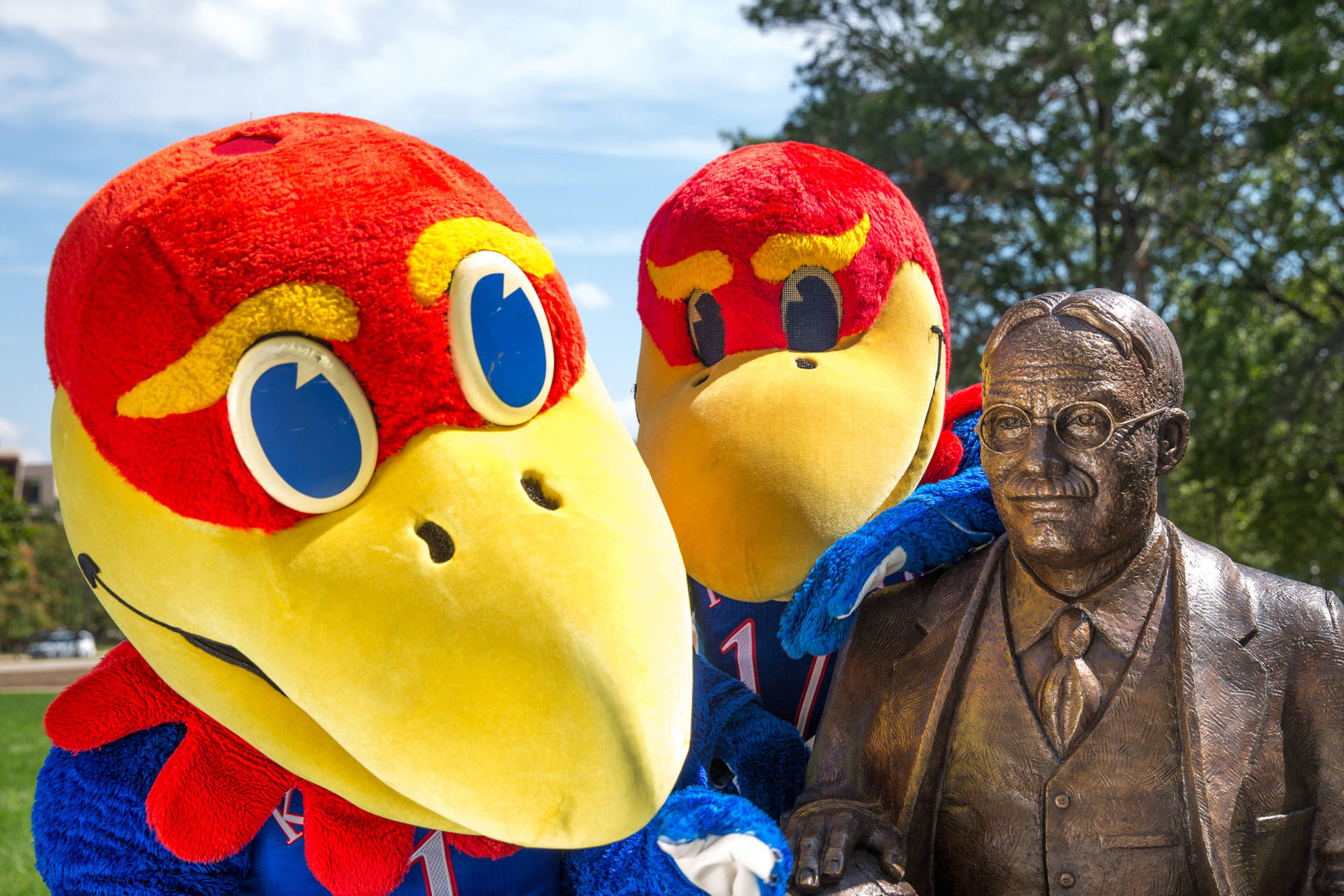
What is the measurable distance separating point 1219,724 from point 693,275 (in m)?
1.28

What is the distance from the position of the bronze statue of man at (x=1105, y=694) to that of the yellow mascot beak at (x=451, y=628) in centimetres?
62

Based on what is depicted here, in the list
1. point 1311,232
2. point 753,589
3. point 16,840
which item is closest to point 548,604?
point 753,589

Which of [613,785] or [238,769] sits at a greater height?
[613,785]

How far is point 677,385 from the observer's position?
250 cm

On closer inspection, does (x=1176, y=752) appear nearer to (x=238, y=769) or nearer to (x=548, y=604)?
(x=548, y=604)

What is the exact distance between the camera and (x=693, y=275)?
2.48m

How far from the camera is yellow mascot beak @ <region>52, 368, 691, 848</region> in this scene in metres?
1.44

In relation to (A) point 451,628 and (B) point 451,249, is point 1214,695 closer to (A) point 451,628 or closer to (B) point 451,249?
(A) point 451,628

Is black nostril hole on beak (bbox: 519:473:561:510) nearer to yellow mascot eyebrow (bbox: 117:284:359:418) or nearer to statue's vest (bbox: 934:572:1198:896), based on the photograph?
yellow mascot eyebrow (bbox: 117:284:359:418)

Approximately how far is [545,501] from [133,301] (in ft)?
1.91

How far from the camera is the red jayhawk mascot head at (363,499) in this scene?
1442mm

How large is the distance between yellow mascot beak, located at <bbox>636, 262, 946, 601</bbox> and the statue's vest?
0.40 m

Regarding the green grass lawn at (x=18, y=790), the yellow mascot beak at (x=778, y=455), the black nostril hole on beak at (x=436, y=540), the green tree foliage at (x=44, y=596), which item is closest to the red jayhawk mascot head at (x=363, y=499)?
the black nostril hole on beak at (x=436, y=540)

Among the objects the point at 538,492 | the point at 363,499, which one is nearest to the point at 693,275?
the point at 538,492
